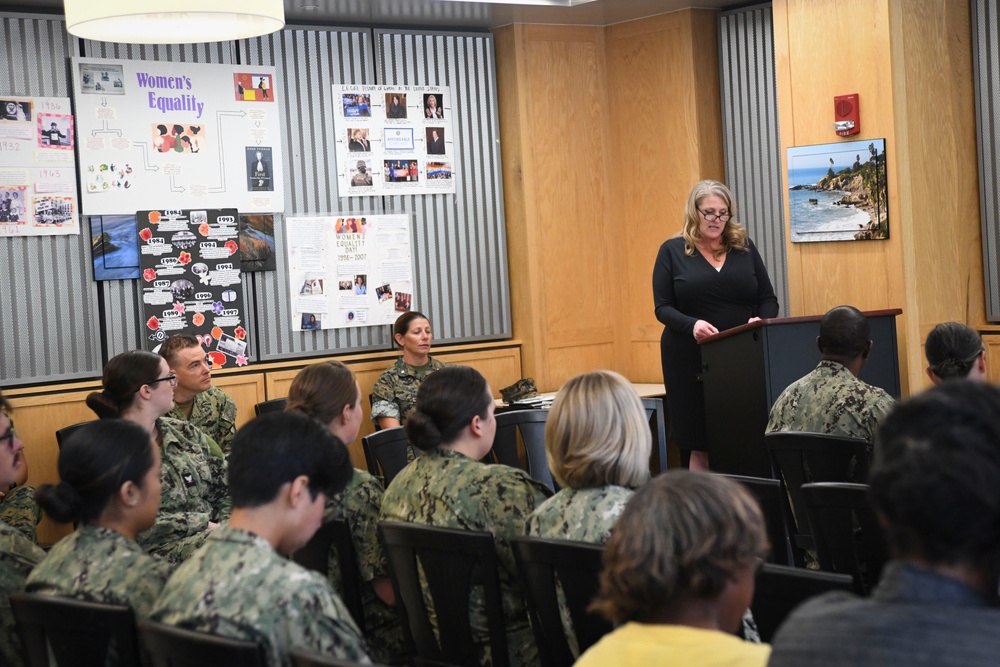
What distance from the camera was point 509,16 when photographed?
7.57 meters

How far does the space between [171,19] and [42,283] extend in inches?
96.1

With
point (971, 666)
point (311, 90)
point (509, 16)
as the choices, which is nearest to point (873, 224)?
point (509, 16)

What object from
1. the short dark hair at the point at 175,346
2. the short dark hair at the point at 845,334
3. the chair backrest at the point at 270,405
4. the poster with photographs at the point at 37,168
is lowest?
the chair backrest at the point at 270,405

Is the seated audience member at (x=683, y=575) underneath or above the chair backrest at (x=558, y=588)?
above

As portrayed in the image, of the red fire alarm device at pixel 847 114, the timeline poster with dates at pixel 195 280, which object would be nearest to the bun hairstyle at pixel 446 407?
the timeline poster with dates at pixel 195 280

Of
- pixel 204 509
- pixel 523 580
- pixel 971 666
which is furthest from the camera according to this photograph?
pixel 204 509

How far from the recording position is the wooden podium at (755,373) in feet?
16.5

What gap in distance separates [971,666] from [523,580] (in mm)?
1420

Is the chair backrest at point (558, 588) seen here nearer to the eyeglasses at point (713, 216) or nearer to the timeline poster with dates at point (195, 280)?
the eyeglasses at point (713, 216)

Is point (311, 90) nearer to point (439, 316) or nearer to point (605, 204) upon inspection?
point (439, 316)

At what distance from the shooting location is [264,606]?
2062mm

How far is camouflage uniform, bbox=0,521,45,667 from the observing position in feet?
9.12

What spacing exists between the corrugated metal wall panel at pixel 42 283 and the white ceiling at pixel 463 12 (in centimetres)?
139

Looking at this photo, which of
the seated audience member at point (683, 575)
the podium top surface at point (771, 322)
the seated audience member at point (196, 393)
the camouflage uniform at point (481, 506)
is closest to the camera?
the seated audience member at point (683, 575)
